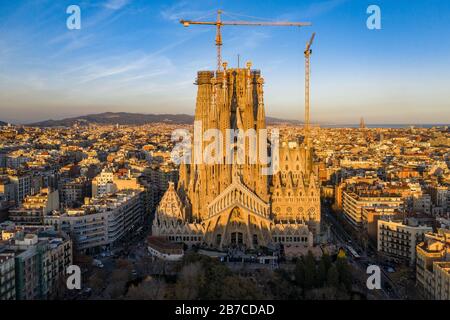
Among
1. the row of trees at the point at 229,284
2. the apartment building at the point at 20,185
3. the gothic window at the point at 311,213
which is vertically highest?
the apartment building at the point at 20,185

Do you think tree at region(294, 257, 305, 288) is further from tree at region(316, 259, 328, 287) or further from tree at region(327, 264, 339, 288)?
tree at region(327, 264, 339, 288)

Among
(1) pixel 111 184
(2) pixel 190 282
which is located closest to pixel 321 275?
(2) pixel 190 282

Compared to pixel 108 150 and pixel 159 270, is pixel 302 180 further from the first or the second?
pixel 108 150

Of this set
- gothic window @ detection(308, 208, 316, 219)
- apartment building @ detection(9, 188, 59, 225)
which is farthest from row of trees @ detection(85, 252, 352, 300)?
apartment building @ detection(9, 188, 59, 225)

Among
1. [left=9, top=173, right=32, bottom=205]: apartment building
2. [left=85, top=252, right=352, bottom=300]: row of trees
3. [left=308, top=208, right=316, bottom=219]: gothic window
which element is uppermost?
[left=9, top=173, right=32, bottom=205]: apartment building

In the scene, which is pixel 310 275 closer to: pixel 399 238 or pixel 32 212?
pixel 399 238

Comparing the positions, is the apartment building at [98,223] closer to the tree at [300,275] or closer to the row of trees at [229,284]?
the row of trees at [229,284]

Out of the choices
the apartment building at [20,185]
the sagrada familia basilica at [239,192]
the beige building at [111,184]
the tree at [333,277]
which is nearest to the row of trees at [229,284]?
the tree at [333,277]
